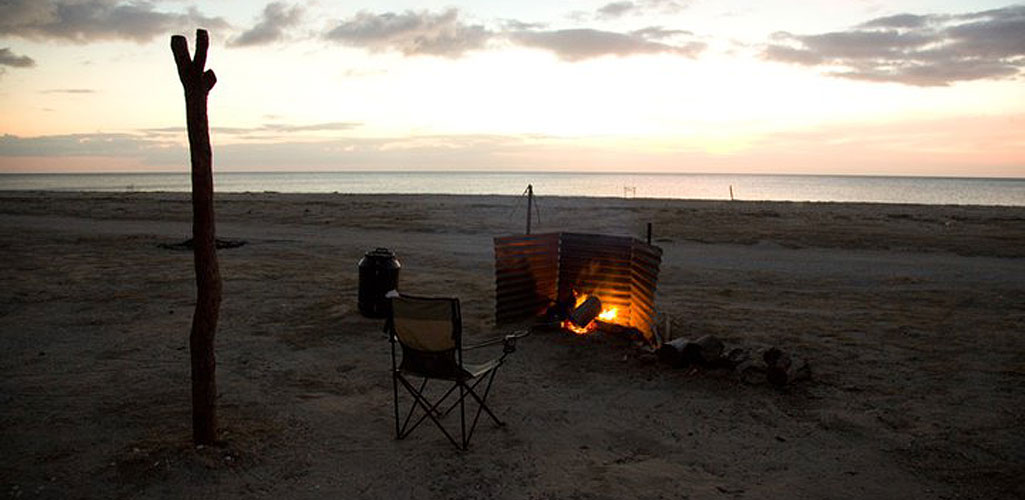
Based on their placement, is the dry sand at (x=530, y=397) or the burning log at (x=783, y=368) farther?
the burning log at (x=783, y=368)

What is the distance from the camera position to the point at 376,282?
1023 cm

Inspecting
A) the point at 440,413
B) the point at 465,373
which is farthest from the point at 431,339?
the point at 440,413

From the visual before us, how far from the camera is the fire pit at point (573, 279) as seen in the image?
909cm

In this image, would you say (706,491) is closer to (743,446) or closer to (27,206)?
(743,446)

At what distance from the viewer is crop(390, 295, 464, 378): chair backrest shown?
17.6 feet

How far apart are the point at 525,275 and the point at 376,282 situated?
238 centimetres

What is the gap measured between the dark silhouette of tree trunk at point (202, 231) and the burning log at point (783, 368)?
Result: 5.65m

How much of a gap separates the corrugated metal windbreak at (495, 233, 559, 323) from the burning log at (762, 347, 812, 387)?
11.0 ft

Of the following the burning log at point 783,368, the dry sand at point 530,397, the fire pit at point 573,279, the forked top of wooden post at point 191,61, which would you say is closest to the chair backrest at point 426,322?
the dry sand at point 530,397

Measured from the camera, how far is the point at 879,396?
6.98 m

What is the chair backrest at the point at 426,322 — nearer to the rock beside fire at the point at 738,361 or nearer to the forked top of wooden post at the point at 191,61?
the forked top of wooden post at the point at 191,61

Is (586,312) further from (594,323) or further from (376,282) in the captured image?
(376,282)

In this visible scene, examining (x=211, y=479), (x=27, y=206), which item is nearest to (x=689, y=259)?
(x=211, y=479)

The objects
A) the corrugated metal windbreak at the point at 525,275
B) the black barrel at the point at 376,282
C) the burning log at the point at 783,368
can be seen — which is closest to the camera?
the burning log at the point at 783,368
